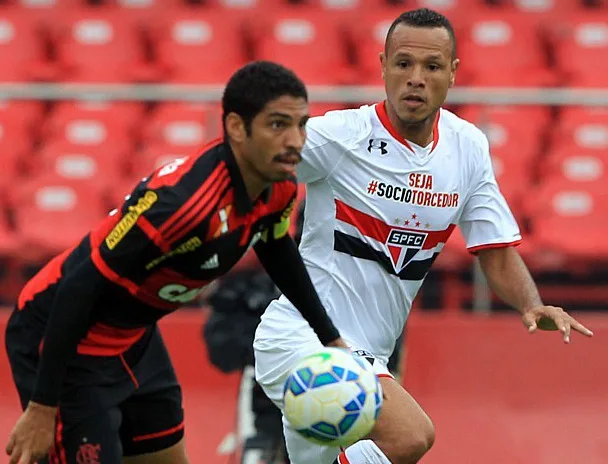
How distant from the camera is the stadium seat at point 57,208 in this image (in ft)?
28.0

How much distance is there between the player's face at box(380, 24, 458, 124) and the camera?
16.3 ft

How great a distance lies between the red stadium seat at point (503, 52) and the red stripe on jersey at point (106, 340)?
19.6 feet

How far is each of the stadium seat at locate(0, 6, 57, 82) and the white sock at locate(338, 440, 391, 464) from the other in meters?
6.05

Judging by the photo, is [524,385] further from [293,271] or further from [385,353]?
[293,271]

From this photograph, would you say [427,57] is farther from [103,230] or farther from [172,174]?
[103,230]

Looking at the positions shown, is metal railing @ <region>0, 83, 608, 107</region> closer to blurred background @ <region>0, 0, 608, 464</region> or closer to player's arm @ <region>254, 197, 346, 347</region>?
blurred background @ <region>0, 0, 608, 464</region>

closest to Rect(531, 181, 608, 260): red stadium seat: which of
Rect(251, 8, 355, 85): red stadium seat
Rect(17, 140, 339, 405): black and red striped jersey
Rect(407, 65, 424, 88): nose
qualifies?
Rect(251, 8, 355, 85): red stadium seat

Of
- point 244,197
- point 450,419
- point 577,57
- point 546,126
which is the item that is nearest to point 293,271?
point 244,197

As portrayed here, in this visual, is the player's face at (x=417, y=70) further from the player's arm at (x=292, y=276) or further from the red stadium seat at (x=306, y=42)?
the red stadium seat at (x=306, y=42)

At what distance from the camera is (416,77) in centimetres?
496

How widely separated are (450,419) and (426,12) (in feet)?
9.84

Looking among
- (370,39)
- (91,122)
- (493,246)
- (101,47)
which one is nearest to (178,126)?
(91,122)

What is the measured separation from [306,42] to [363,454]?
602cm

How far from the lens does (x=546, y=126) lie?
31.7 ft
